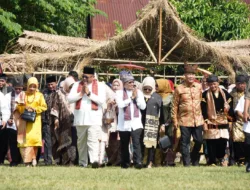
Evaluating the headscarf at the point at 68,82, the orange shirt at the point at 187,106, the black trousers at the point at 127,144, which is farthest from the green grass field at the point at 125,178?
the headscarf at the point at 68,82

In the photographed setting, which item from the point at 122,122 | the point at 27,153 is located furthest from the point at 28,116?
the point at 122,122

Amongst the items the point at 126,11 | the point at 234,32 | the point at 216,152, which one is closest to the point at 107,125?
the point at 216,152

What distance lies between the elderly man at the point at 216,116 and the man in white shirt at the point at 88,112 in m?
2.26

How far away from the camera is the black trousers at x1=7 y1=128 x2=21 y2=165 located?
1916cm

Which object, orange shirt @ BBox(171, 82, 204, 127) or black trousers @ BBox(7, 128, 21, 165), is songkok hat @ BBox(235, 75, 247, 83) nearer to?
orange shirt @ BBox(171, 82, 204, 127)

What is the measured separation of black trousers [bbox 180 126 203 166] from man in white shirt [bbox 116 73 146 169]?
101 centimetres

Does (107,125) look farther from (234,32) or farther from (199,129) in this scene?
(234,32)

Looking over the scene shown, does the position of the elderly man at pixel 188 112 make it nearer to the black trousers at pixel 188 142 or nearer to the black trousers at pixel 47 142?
the black trousers at pixel 188 142

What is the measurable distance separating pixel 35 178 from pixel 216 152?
5385mm

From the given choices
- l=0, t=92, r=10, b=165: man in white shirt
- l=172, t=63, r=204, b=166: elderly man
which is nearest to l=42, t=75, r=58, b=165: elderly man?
l=0, t=92, r=10, b=165: man in white shirt

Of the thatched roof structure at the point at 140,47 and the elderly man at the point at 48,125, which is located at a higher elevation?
the thatched roof structure at the point at 140,47

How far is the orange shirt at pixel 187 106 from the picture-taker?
1858cm

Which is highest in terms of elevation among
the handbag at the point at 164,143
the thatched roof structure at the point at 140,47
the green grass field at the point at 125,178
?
the thatched roof structure at the point at 140,47

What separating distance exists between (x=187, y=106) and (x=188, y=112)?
130 millimetres
